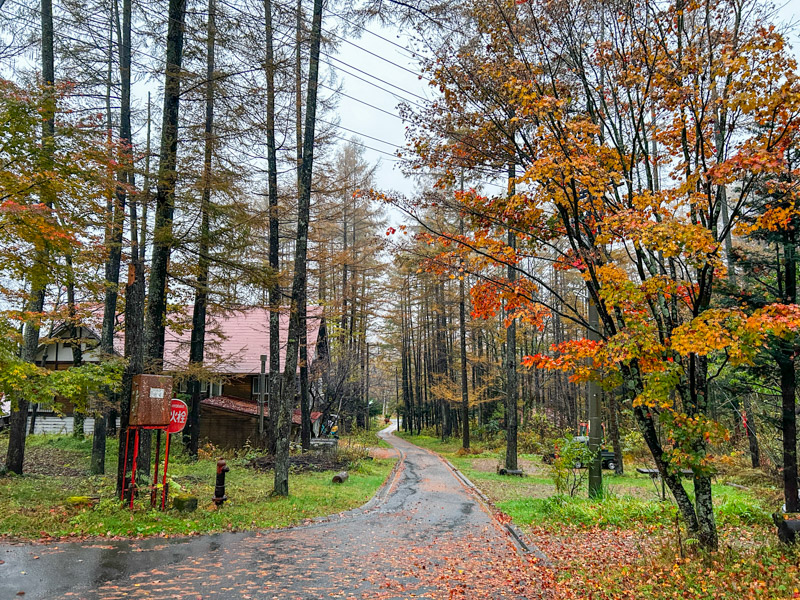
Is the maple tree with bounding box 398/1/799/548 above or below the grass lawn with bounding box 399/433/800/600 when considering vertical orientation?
above

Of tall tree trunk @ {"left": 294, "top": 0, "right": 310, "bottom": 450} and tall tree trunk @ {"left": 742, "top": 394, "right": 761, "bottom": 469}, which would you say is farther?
tall tree trunk @ {"left": 742, "top": 394, "right": 761, "bottom": 469}

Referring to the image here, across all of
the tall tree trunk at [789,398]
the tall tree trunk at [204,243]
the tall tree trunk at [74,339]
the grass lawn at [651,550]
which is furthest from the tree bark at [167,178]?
the tall tree trunk at [789,398]

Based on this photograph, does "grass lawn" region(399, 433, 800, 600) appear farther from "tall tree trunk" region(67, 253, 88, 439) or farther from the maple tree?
"tall tree trunk" region(67, 253, 88, 439)

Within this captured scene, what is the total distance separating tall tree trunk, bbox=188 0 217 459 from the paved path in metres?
6.45

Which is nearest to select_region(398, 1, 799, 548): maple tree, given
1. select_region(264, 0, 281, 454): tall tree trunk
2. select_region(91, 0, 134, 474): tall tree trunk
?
select_region(264, 0, 281, 454): tall tree trunk

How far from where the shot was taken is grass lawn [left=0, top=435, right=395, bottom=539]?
7.67 m

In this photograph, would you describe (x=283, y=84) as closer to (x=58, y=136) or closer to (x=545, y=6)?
(x=58, y=136)

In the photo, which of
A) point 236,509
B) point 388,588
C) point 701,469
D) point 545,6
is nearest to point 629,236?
point 701,469

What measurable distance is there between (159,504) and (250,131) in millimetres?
9012

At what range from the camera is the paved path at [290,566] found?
5352 millimetres

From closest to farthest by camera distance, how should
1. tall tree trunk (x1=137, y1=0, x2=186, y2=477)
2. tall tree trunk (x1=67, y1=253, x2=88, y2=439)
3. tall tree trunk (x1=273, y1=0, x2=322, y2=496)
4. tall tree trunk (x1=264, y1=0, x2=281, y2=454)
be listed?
tall tree trunk (x1=67, y1=253, x2=88, y2=439), tall tree trunk (x1=137, y1=0, x2=186, y2=477), tall tree trunk (x1=273, y1=0, x2=322, y2=496), tall tree trunk (x1=264, y1=0, x2=281, y2=454)

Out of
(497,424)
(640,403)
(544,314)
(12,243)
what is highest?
(12,243)

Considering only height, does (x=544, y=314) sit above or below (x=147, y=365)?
above

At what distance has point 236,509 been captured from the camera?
9.53m
